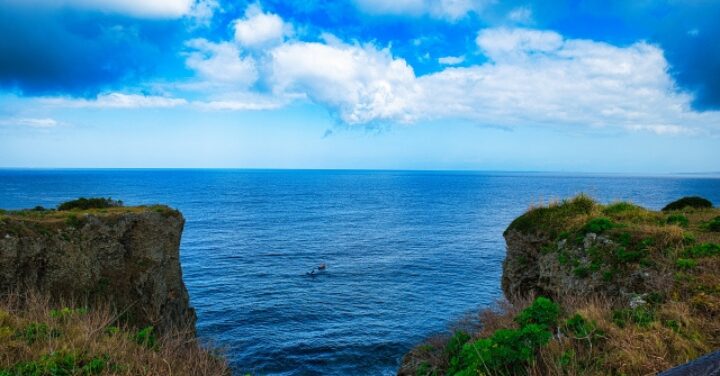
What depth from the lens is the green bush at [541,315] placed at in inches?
422

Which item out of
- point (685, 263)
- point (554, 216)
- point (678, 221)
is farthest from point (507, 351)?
point (678, 221)

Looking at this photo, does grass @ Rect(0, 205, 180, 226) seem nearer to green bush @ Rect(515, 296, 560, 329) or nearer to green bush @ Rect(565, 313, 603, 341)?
green bush @ Rect(515, 296, 560, 329)

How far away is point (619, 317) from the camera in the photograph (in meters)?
10.7

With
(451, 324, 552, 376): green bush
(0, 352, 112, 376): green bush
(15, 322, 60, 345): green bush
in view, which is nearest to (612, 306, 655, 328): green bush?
(451, 324, 552, 376): green bush

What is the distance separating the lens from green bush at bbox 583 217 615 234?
58.6ft

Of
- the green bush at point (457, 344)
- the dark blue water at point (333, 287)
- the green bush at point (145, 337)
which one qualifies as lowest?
the dark blue water at point (333, 287)

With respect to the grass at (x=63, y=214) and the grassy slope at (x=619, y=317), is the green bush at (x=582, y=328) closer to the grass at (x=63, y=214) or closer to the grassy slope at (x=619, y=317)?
the grassy slope at (x=619, y=317)

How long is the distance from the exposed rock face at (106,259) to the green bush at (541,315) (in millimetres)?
13183

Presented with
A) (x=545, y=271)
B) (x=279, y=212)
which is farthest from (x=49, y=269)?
(x=279, y=212)

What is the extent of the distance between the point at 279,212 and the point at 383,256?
50.4m

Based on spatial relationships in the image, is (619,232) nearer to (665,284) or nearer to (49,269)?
(665,284)

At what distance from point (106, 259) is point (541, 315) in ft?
65.5

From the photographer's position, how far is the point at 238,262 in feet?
168

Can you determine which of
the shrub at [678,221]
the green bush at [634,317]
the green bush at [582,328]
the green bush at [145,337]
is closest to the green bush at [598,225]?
the shrub at [678,221]
